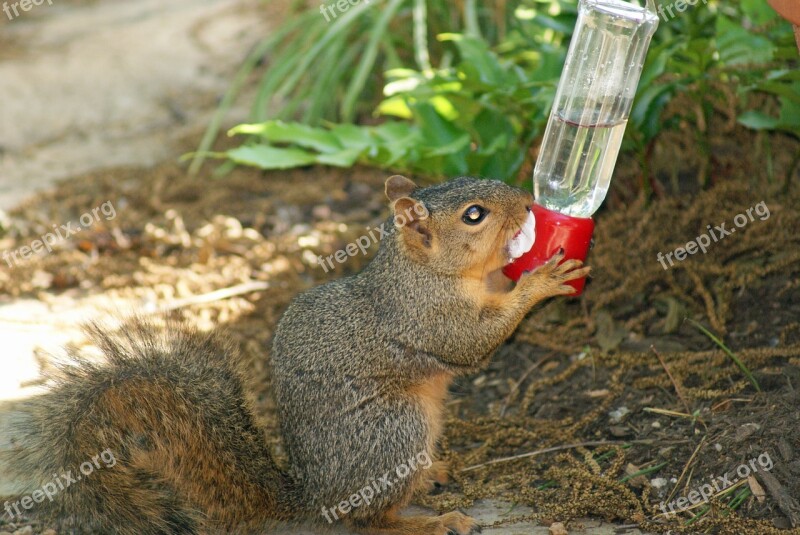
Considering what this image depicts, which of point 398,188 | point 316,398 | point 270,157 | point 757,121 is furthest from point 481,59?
point 316,398

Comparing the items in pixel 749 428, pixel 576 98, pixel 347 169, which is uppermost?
pixel 576 98

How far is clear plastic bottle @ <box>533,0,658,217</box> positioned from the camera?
3.89 metres

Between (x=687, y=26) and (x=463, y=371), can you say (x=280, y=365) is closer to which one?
(x=463, y=371)

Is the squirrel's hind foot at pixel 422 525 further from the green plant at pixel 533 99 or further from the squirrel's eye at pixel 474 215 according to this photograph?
the green plant at pixel 533 99

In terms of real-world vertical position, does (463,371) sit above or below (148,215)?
above

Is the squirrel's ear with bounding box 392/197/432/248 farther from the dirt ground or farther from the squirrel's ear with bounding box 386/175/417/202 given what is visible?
the dirt ground

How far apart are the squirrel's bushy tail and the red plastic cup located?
121cm

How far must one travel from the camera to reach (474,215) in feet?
11.0

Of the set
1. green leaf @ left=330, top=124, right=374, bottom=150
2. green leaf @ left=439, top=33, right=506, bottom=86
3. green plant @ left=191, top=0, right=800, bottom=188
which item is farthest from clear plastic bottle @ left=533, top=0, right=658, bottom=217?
green leaf @ left=330, top=124, right=374, bottom=150

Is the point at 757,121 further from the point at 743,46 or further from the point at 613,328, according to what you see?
the point at 613,328

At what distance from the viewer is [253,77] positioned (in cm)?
877

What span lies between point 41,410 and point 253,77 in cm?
620

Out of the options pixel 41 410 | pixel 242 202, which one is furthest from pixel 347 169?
pixel 41 410

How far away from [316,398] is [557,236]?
3.49 ft
